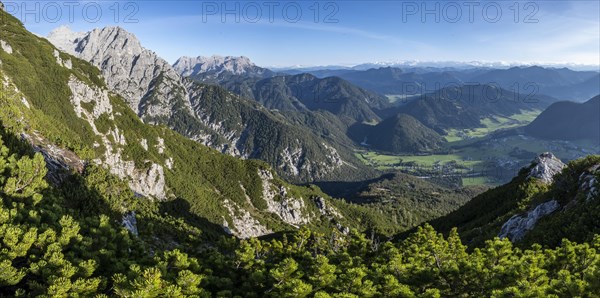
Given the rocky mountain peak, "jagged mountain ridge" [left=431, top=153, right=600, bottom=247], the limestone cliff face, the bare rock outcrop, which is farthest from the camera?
the rocky mountain peak

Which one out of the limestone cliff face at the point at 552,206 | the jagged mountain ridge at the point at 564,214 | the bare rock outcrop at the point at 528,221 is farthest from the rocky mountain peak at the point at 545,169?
the bare rock outcrop at the point at 528,221

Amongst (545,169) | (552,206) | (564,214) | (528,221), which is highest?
(564,214)

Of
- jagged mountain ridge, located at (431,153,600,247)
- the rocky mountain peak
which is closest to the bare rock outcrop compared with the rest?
jagged mountain ridge, located at (431,153,600,247)

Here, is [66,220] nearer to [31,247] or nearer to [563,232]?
[31,247]

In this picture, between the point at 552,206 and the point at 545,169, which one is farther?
the point at 545,169

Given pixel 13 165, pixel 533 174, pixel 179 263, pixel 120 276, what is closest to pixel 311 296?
pixel 179 263

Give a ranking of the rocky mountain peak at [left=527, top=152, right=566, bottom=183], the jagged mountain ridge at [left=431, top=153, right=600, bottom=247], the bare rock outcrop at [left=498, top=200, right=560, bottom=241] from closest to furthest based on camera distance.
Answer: the jagged mountain ridge at [left=431, top=153, right=600, bottom=247] < the bare rock outcrop at [left=498, top=200, right=560, bottom=241] < the rocky mountain peak at [left=527, top=152, right=566, bottom=183]

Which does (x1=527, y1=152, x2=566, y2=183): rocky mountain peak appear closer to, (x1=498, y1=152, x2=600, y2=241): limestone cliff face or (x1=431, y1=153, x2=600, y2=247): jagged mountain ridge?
(x1=431, y1=153, x2=600, y2=247): jagged mountain ridge

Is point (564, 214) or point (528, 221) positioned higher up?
point (564, 214)

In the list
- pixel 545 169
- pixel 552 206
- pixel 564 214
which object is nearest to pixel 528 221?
pixel 552 206

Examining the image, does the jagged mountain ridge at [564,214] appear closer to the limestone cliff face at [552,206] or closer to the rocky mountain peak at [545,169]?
the limestone cliff face at [552,206]

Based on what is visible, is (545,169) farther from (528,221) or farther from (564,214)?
(564,214)
